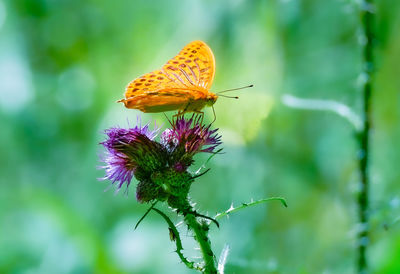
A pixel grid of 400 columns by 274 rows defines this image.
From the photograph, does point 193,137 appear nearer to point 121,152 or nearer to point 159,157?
point 159,157

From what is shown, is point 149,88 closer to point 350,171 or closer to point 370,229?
point 370,229

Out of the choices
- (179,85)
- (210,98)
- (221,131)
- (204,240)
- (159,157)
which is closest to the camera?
(204,240)

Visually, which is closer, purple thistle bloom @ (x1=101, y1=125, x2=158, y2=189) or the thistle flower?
the thistle flower

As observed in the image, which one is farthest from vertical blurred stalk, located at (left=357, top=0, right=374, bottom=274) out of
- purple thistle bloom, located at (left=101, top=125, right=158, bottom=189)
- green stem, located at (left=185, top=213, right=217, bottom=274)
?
purple thistle bloom, located at (left=101, top=125, right=158, bottom=189)

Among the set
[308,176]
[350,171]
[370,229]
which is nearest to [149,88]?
[370,229]

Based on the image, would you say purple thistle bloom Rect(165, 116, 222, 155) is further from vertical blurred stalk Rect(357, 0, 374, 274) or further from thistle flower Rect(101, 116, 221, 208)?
vertical blurred stalk Rect(357, 0, 374, 274)

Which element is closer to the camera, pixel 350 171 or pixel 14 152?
pixel 350 171

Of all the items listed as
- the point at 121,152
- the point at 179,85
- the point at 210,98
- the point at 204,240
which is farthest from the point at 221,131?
the point at 204,240
